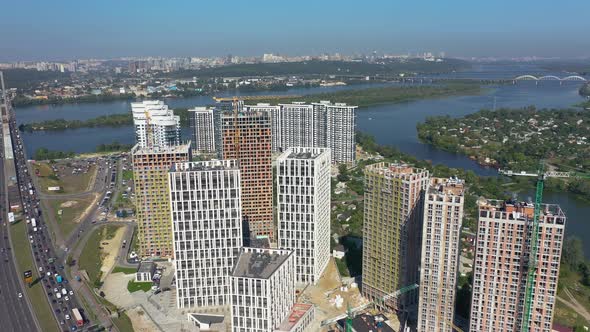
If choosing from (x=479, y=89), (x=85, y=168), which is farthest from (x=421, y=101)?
(x=85, y=168)

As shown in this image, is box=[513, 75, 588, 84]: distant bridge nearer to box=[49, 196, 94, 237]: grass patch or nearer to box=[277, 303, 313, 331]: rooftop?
box=[49, 196, 94, 237]: grass patch

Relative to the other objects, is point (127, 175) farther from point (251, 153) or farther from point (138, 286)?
point (138, 286)

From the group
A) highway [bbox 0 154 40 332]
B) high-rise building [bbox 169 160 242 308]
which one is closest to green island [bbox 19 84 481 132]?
highway [bbox 0 154 40 332]

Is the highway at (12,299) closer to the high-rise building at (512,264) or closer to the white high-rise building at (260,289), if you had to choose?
the white high-rise building at (260,289)

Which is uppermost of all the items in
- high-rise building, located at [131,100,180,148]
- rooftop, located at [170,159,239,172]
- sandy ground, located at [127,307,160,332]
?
rooftop, located at [170,159,239,172]

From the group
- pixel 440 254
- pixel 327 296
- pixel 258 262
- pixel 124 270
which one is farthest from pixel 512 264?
pixel 124 270

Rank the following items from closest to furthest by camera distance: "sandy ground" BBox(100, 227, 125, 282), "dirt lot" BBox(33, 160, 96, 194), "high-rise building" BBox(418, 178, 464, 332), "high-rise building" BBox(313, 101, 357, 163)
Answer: "high-rise building" BBox(418, 178, 464, 332)
"sandy ground" BBox(100, 227, 125, 282)
"dirt lot" BBox(33, 160, 96, 194)
"high-rise building" BBox(313, 101, 357, 163)

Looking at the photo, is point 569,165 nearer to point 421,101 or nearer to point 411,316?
point 411,316
